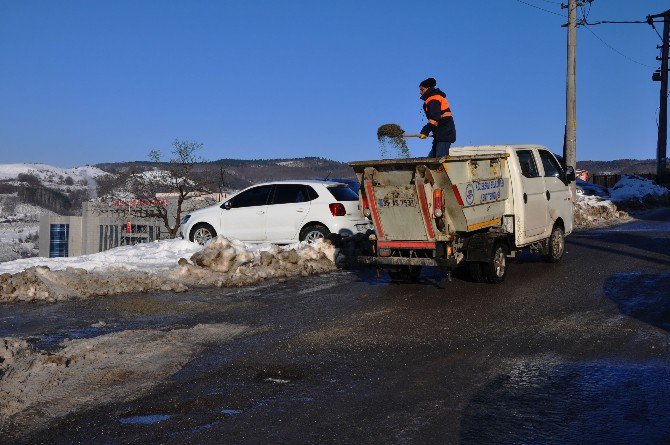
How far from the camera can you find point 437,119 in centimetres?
A: 1277

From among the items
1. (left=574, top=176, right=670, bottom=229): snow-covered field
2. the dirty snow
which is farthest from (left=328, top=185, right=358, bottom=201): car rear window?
(left=574, top=176, right=670, bottom=229): snow-covered field

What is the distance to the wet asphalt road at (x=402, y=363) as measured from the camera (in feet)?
16.8

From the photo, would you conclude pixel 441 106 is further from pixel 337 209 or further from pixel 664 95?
pixel 664 95

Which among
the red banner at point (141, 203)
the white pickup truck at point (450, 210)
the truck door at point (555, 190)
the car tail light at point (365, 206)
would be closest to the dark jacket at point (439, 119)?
the white pickup truck at point (450, 210)

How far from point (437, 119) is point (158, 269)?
550 centimetres

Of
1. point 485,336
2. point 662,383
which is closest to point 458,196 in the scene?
point 485,336

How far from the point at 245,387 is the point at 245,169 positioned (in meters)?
92.3

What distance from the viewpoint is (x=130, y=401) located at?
5812 mm

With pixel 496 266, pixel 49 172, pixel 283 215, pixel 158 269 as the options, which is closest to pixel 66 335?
pixel 158 269

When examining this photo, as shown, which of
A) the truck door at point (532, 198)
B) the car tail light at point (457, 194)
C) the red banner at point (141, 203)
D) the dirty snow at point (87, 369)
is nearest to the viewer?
the dirty snow at point (87, 369)

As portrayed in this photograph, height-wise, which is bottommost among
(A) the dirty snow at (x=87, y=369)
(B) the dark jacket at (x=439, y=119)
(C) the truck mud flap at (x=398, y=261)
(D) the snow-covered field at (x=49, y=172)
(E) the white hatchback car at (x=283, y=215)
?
(A) the dirty snow at (x=87, y=369)

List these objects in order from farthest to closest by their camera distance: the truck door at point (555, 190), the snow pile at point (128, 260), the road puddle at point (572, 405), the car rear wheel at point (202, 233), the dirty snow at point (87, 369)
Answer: the car rear wheel at point (202, 233), the truck door at point (555, 190), the snow pile at point (128, 260), the dirty snow at point (87, 369), the road puddle at point (572, 405)

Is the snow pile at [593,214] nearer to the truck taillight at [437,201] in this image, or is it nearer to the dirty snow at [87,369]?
the truck taillight at [437,201]

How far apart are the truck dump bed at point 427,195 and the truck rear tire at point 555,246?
2.70m
